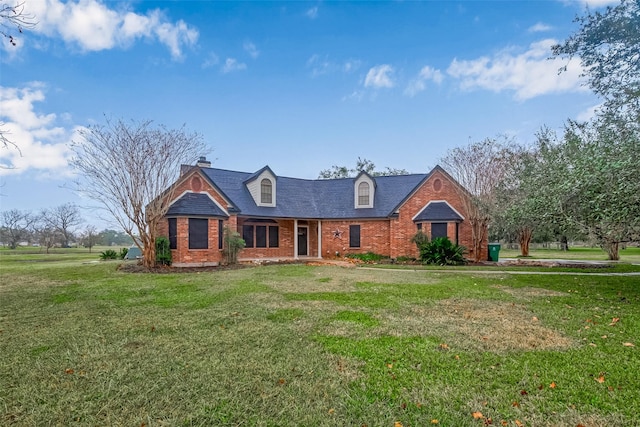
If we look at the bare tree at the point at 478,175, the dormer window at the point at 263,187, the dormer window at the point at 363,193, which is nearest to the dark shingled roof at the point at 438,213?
the bare tree at the point at 478,175

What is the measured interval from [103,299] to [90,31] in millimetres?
8724

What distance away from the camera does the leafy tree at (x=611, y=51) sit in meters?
9.66

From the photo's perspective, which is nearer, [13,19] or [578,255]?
[13,19]

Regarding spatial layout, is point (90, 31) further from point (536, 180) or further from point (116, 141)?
point (536, 180)

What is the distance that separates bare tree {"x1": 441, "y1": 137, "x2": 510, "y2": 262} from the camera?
19641mm

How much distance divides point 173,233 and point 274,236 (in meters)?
6.77

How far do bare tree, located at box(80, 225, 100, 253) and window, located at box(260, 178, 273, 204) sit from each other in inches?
1050

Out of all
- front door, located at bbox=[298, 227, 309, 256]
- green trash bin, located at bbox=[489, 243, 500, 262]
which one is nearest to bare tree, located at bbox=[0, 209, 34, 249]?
front door, located at bbox=[298, 227, 309, 256]

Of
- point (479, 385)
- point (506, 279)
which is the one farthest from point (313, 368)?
point (506, 279)

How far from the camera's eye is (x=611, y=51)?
10.4 m

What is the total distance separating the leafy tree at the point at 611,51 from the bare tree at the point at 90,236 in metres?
43.2

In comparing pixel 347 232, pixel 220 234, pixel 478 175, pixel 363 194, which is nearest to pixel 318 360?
pixel 220 234

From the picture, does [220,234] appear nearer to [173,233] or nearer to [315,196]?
[173,233]

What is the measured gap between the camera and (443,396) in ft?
11.6
